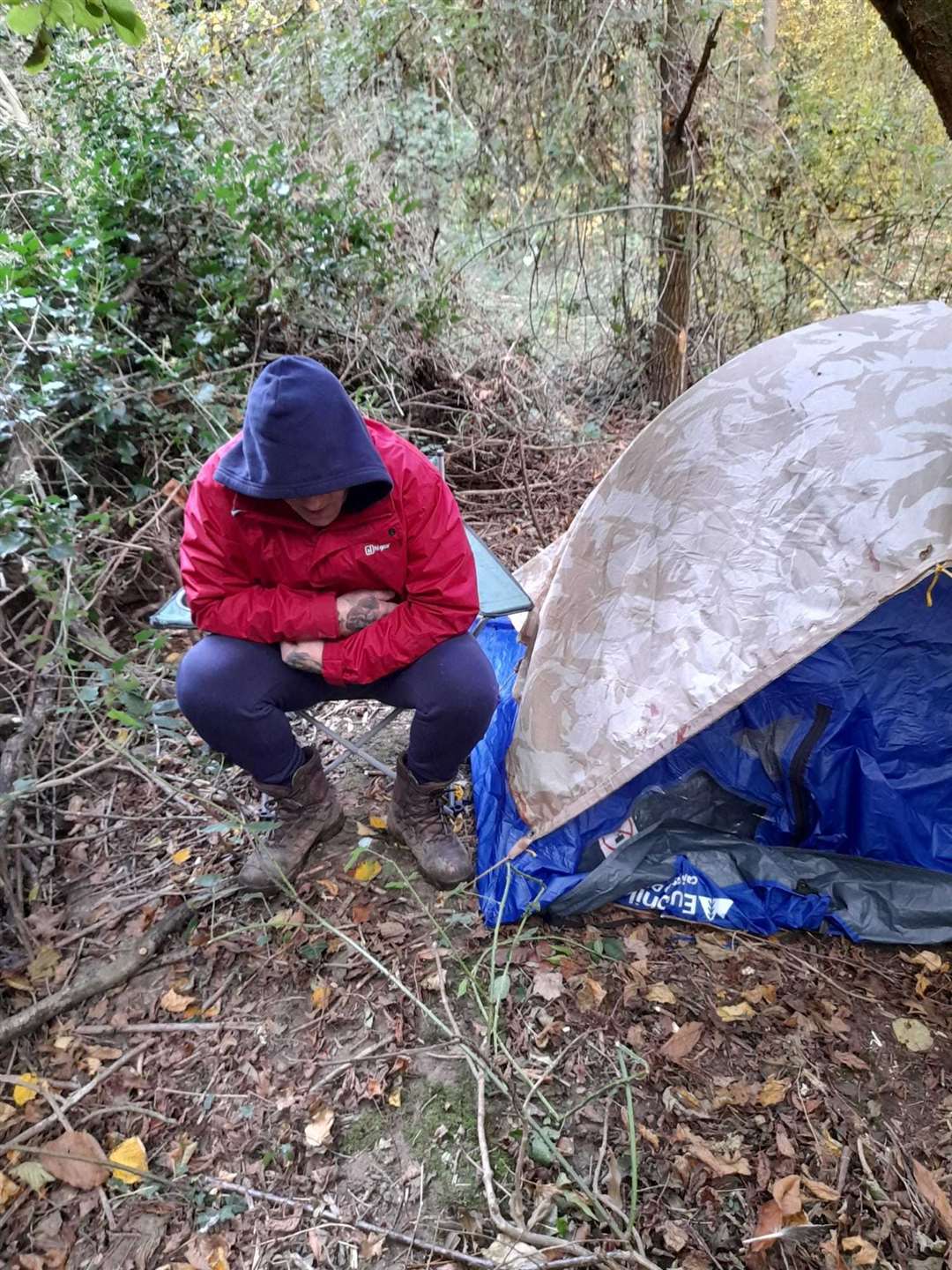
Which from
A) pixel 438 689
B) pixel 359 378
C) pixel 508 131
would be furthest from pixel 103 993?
pixel 508 131

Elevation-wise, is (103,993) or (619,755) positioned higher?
(619,755)

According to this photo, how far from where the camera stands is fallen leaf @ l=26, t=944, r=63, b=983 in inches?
77.7

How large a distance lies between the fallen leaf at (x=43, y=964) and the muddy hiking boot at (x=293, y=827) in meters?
Result: 0.48

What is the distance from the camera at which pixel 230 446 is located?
190 centimetres

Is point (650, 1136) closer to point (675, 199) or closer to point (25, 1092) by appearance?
point (25, 1092)

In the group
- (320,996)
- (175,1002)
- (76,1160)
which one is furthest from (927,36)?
(76,1160)

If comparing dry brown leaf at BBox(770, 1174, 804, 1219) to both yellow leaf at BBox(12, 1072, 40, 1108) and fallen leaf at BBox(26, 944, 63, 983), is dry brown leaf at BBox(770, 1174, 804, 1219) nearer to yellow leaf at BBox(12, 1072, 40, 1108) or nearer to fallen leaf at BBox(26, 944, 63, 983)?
yellow leaf at BBox(12, 1072, 40, 1108)

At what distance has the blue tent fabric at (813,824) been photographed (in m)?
2.04

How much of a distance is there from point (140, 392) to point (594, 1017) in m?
2.76

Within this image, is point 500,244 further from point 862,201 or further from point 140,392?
point 140,392

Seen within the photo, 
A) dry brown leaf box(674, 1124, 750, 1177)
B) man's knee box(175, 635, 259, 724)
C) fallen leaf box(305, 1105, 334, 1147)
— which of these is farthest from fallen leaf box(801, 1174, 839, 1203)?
→ man's knee box(175, 635, 259, 724)

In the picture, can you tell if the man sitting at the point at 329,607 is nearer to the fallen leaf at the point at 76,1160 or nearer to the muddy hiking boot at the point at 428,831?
the muddy hiking boot at the point at 428,831

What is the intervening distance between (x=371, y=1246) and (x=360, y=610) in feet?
4.43

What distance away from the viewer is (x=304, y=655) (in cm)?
198
